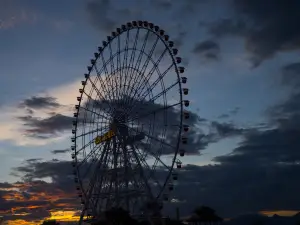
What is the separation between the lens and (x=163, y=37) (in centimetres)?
6094

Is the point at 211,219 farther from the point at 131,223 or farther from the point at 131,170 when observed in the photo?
the point at 131,170

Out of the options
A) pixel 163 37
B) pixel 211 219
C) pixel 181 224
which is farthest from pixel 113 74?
pixel 181 224

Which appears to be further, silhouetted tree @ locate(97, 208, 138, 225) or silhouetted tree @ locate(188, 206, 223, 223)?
silhouetted tree @ locate(188, 206, 223, 223)

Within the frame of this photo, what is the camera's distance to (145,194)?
5891cm

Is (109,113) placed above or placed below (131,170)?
above

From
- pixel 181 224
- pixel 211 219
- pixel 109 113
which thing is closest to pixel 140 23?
pixel 109 113

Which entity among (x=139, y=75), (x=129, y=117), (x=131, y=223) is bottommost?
(x=131, y=223)

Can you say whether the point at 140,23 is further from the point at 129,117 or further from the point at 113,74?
the point at 129,117

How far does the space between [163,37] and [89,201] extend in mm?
27788

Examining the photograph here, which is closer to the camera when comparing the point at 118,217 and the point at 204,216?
the point at 118,217

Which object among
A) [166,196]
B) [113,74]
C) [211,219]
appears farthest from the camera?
[211,219]

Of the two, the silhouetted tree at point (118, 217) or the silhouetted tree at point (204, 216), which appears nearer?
the silhouetted tree at point (118, 217)

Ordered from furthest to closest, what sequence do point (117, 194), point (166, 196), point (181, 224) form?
1. point (181, 224)
2. point (117, 194)
3. point (166, 196)

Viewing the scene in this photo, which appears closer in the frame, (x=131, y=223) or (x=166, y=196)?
(x=166, y=196)
